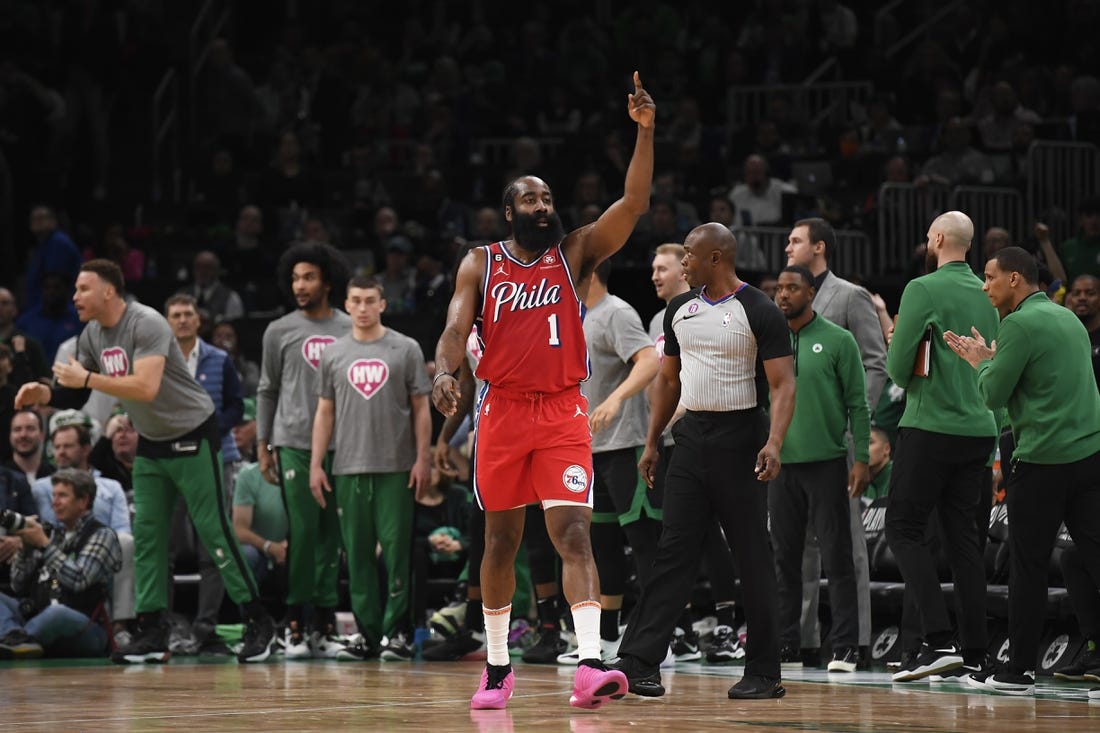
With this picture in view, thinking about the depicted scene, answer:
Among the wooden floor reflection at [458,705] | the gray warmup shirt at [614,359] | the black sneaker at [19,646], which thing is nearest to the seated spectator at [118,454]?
the black sneaker at [19,646]

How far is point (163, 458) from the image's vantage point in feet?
28.4

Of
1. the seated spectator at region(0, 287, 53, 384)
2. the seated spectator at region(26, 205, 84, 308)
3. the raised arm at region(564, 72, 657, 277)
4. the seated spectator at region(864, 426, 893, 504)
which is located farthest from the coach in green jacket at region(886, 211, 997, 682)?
the seated spectator at region(26, 205, 84, 308)

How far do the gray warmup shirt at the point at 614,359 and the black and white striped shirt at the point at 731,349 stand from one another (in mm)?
1666

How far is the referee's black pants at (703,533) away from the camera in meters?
6.25

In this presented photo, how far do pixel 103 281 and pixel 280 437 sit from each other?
126 cm

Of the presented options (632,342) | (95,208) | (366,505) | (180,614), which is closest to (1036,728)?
(632,342)

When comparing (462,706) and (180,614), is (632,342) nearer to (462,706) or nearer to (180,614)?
(462,706)

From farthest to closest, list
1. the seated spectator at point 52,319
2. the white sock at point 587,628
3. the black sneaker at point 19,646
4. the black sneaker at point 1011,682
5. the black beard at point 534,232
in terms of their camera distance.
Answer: the seated spectator at point 52,319, the black sneaker at point 19,646, the black sneaker at point 1011,682, the black beard at point 534,232, the white sock at point 587,628

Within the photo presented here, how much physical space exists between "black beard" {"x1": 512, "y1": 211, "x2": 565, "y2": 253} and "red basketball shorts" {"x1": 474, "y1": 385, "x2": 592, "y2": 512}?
55cm

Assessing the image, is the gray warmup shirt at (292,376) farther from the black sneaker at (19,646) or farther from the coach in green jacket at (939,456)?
the coach in green jacket at (939,456)

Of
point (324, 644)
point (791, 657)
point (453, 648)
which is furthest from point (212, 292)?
point (791, 657)

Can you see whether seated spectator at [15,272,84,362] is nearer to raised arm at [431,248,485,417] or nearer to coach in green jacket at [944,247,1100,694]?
raised arm at [431,248,485,417]

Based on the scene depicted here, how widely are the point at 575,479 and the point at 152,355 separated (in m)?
3.31

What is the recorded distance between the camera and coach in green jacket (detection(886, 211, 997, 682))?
275 inches
